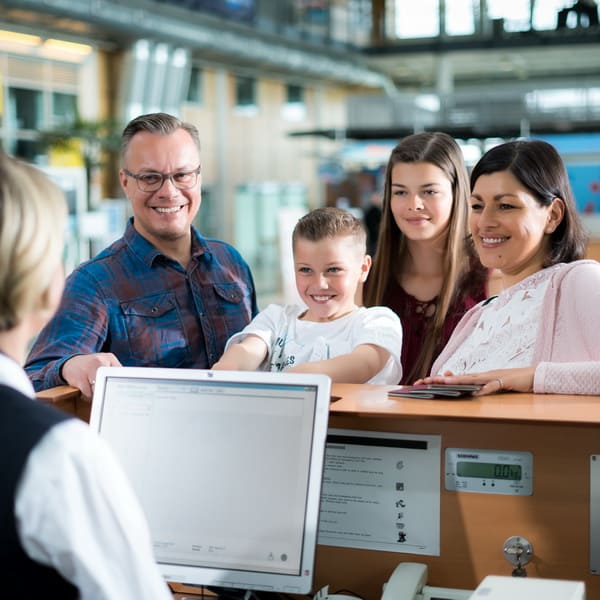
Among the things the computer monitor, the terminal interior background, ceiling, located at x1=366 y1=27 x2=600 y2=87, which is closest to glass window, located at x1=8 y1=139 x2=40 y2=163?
the terminal interior background

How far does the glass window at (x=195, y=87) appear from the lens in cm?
1872

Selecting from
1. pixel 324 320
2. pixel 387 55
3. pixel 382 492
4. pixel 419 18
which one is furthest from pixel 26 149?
pixel 382 492

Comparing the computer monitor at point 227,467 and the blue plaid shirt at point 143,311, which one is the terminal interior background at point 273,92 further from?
the computer monitor at point 227,467

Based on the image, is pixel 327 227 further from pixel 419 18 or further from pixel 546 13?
pixel 419 18

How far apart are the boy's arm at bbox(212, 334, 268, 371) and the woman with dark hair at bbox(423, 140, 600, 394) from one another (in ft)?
1.55

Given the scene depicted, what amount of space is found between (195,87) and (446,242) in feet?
53.8

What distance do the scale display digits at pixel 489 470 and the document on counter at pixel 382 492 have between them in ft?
0.16

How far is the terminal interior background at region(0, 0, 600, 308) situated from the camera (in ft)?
42.3

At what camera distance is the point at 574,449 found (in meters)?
1.77

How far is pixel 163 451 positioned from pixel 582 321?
98 centimetres

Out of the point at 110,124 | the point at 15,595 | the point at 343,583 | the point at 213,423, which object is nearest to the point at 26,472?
the point at 15,595

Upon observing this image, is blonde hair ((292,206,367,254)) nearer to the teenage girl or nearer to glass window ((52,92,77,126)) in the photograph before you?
the teenage girl

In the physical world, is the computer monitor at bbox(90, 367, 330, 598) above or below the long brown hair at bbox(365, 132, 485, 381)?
below

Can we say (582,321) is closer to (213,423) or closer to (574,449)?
(574,449)
